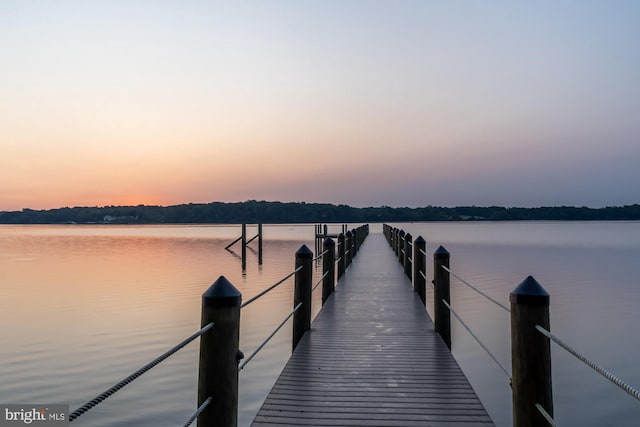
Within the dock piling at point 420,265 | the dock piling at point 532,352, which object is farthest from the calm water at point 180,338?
the dock piling at point 532,352

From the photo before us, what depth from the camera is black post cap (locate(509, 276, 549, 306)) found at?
10.9ft

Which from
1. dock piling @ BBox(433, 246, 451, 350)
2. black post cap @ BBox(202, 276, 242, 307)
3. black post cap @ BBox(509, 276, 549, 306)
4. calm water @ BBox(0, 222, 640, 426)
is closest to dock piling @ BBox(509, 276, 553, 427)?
black post cap @ BBox(509, 276, 549, 306)

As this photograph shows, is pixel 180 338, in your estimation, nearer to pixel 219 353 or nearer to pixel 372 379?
pixel 372 379

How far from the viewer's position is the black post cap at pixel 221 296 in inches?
132

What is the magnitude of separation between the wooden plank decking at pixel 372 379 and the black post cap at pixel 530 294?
1366 mm

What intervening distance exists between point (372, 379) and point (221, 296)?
261 cm

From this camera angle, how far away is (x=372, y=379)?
5.32 metres

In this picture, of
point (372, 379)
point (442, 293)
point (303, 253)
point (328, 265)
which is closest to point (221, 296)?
point (372, 379)

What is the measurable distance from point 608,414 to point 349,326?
4.42 metres

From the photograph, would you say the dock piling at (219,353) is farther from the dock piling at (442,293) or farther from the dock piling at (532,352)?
the dock piling at (442,293)

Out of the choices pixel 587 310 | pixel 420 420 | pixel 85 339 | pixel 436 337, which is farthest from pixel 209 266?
pixel 420 420

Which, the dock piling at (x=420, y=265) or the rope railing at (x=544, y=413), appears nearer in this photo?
the rope railing at (x=544, y=413)

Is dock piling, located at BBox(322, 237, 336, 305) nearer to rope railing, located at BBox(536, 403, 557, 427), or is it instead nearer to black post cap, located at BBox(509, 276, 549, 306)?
black post cap, located at BBox(509, 276, 549, 306)

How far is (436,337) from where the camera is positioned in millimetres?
7273
